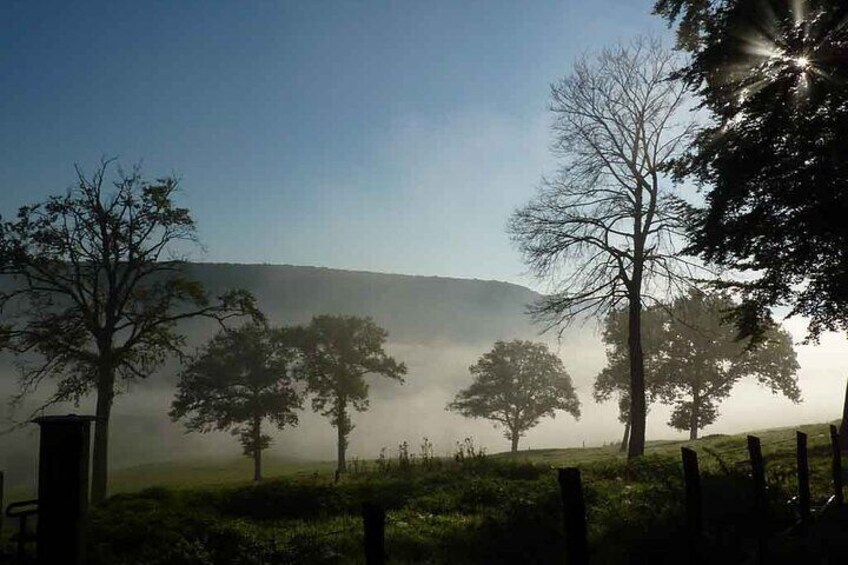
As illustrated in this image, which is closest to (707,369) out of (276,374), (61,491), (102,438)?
(276,374)

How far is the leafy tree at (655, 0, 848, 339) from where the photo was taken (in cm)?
1109

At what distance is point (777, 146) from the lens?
12250mm

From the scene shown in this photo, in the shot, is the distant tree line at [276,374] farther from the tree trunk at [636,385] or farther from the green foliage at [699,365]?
the tree trunk at [636,385]

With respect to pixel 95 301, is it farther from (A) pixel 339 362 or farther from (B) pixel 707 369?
(B) pixel 707 369

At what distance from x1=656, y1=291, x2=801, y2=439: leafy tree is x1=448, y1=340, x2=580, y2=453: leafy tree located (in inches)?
457

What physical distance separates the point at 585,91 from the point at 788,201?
37.2 ft

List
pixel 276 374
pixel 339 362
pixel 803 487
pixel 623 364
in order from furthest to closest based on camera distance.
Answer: pixel 623 364, pixel 339 362, pixel 276 374, pixel 803 487

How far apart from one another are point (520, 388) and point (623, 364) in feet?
38.5

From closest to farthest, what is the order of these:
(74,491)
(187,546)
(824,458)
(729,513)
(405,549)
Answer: (74,491) → (187,546) → (405,549) → (729,513) → (824,458)

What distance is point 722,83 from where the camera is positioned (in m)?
13.3

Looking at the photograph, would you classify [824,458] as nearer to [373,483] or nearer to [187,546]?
[373,483]

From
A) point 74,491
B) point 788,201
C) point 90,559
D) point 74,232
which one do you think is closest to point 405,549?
point 90,559

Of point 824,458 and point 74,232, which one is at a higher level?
point 74,232

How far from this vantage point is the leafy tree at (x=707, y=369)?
46.2 metres
